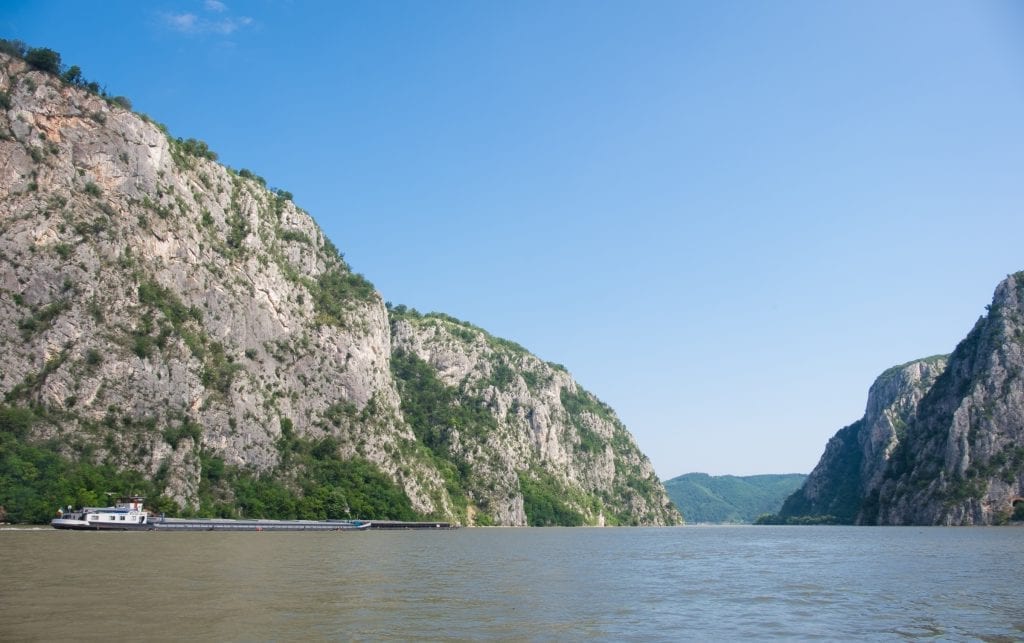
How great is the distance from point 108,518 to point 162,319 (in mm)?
39308

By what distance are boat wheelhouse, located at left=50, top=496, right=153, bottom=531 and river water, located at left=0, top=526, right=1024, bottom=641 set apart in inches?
1036

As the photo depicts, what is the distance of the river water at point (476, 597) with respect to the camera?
92.0 feet

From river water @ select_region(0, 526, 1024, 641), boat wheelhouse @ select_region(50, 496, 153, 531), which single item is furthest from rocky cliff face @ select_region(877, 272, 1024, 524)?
boat wheelhouse @ select_region(50, 496, 153, 531)

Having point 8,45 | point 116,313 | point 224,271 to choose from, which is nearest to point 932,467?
point 224,271

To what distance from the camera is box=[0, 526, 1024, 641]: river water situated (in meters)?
28.0

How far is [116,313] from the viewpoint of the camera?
119 metres

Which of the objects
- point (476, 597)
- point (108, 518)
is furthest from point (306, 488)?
point (476, 597)

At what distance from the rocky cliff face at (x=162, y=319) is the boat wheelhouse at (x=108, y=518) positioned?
1175cm

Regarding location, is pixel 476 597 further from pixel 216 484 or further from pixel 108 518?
pixel 216 484

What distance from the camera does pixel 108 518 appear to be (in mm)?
94938

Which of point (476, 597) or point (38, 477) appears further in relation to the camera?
point (38, 477)

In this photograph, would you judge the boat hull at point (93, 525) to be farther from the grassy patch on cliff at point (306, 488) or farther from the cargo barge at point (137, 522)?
the grassy patch on cliff at point (306, 488)

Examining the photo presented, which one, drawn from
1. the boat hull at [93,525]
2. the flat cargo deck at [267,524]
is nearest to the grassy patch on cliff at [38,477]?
the boat hull at [93,525]

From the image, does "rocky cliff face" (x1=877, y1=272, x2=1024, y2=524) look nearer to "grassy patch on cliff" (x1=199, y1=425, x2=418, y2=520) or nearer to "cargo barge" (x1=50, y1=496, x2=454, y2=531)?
"grassy patch on cliff" (x1=199, y1=425, x2=418, y2=520)
